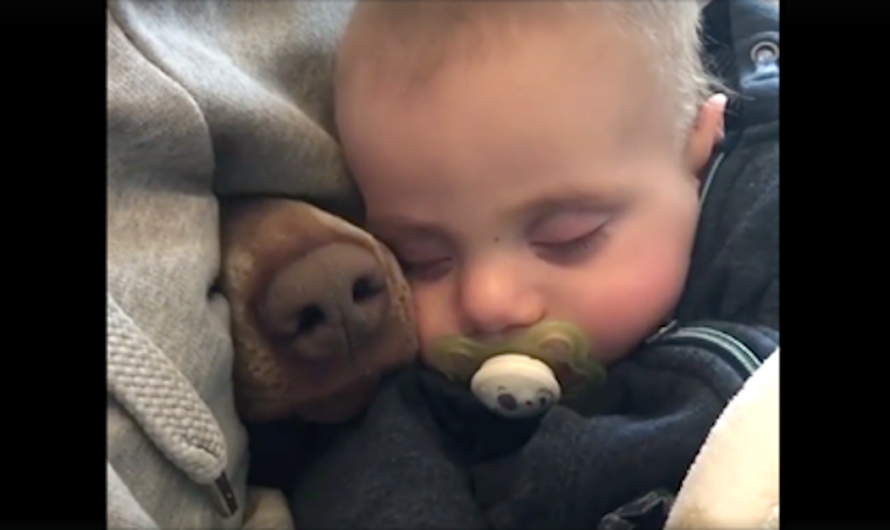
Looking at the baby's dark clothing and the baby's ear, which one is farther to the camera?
the baby's ear

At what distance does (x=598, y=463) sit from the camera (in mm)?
726

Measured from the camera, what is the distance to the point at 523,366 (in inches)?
30.1

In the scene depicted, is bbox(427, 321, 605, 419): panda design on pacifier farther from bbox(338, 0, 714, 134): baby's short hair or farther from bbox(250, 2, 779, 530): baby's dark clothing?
bbox(338, 0, 714, 134): baby's short hair

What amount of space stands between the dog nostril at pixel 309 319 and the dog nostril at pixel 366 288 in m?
0.03

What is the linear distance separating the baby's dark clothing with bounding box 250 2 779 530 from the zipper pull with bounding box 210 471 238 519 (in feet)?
0.24

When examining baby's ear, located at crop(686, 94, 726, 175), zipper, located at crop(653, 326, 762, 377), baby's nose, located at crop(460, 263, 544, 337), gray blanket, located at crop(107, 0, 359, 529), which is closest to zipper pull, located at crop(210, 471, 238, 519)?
gray blanket, located at crop(107, 0, 359, 529)

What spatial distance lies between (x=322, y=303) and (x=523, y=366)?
0.47ft

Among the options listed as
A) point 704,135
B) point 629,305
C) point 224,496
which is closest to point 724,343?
point 629,305

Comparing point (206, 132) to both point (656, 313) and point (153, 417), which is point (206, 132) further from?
point (656, 313)

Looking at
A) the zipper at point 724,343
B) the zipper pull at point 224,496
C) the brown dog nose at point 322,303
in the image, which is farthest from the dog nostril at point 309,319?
the zipper at point 724,343

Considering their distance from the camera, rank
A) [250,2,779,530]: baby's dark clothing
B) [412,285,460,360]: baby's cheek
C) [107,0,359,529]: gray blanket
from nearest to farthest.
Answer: [107,0,359,529]: gray blanket, [250,2,779,530]: baby's dark clothing, [412,285,460,360]: baby's cheek

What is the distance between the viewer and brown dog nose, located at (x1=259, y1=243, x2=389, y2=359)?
2.38 feet
